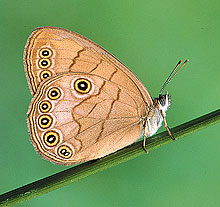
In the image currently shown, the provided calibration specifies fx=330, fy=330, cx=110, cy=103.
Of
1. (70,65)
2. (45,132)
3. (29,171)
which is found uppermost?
(70,65)

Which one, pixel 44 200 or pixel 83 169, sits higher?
pixel 83 169

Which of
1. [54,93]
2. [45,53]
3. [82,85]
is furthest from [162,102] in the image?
[45,53]

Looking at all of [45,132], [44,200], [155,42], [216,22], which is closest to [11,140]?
[44,200]

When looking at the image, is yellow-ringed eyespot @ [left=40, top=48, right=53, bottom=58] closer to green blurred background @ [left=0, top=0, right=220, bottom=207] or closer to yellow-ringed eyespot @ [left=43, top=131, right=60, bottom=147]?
yellow-ringed eyespot @ [left=43, top=131, right=60, bottom=147]

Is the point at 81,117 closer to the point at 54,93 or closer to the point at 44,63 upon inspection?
the point at 54,93

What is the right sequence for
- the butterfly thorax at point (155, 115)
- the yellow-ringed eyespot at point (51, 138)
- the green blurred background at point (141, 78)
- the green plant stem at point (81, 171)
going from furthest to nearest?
the green blurred background at point (141, 78)
the butterfly thorax at point (155, 115)
the yellow-ringed eyespot at point (51, 138)
the green plant stem at point (81, 171)

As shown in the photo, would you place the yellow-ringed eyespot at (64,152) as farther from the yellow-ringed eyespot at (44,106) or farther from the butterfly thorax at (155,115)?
the butterfly thorax at (155,115)

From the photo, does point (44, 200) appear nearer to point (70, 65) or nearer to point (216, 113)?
point (70, 65)

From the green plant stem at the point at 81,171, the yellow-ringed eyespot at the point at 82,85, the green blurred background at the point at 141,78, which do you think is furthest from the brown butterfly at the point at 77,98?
the green blurred background at the point at 141,78

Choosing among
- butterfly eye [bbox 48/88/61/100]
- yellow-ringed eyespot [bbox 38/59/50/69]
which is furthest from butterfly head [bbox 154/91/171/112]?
yellow-ringed eyespot [bbox 38/59/50/69]
